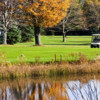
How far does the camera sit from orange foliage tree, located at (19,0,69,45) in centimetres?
3359

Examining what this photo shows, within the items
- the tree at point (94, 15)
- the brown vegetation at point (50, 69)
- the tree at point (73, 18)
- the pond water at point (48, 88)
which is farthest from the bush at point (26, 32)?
the pond water at point (48, 88)

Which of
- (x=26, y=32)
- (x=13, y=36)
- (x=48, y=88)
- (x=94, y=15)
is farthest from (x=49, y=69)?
(x=94, y=15)

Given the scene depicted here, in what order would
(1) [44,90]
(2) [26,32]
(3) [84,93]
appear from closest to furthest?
(3) [84,93], (1) [44,90], (2) [26,32]

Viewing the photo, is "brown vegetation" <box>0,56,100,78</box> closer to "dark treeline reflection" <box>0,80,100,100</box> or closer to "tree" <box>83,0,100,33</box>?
"dark treeline reflection" <box>0,80,100,100</box>

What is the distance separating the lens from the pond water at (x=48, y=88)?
11.5 meters

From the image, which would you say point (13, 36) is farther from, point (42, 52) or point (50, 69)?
point (50, 69)

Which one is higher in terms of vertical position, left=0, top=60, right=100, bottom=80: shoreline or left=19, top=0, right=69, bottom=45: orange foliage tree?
left=19, top=0, right=69, bottom=45: orange foliage tree

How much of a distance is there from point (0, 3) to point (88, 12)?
114 ft

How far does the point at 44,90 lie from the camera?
13156mm

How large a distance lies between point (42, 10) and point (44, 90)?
21.5m

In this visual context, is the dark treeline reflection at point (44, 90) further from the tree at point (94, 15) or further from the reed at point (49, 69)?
the tree at point (94, 15)

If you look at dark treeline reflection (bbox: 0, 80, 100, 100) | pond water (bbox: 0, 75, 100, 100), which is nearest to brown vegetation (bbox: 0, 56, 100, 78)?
pond water (bbox: 0, 75, 100, 100)

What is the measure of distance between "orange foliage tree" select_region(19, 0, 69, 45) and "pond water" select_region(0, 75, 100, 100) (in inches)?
715

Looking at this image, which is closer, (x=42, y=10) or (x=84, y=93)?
(x=84, y=93)
